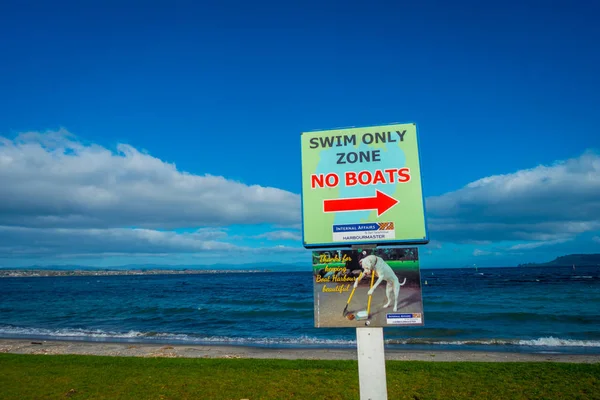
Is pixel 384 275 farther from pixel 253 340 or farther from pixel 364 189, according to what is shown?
pixel 253 340

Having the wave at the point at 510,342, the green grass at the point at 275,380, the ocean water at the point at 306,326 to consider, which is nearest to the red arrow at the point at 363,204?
the green grass at the point at 275,380

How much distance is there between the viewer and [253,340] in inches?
789

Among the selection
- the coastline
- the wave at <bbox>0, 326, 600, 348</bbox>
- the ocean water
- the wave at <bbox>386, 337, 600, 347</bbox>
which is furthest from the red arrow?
the wave at <bbox>386, 337, 600, 347</bbox>

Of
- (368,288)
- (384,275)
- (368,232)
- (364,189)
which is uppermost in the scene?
(364,189)

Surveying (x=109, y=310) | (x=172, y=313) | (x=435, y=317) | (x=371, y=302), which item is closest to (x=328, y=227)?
(x=371, y=302)

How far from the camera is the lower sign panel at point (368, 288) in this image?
163 inches

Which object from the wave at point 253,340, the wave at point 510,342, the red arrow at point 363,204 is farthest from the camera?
the wave at point 253,340

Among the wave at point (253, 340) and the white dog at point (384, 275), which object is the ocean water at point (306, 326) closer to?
the wave at point (253, 340)

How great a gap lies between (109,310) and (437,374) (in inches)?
1379

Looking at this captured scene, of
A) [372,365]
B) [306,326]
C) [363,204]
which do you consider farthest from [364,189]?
[306,326]

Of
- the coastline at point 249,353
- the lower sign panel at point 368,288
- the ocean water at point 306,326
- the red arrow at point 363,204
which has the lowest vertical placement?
the ocean water at point 306,326

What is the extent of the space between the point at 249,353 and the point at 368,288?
41.2 feet

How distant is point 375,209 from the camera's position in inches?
168

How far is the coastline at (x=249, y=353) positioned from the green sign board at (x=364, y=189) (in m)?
10.2
